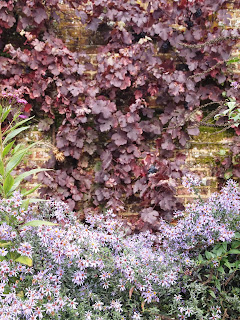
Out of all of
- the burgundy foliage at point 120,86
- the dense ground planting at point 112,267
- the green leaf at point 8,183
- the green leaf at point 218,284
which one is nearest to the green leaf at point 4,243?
the dense ground planting at point 112,267

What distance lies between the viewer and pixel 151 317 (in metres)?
1.66

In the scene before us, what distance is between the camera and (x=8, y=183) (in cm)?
172

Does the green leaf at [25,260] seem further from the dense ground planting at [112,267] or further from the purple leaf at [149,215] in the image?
the purple leaf at [149,215]

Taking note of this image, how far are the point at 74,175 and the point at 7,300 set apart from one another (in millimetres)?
1533

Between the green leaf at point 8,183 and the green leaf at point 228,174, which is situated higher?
the green leaf at point 228,174

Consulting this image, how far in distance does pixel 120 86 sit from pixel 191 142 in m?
0.78

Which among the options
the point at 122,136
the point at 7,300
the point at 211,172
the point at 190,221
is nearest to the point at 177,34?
the point at 122,136

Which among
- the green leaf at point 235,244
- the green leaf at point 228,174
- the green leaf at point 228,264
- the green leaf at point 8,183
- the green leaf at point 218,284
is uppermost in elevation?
the green leaf at point 228,174

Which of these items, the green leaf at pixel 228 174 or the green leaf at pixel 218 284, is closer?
the green leaf at pixel 218 284

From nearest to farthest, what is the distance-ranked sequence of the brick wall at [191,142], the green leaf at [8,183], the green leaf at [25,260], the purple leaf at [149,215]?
the green leaf at [25,260] < the green leaf at [8,183] < the purple leaf at [149,215] < the brick wall at [191,142]

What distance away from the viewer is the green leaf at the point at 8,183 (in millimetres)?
1702

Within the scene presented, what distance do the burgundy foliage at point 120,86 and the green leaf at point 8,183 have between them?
106 centimetres

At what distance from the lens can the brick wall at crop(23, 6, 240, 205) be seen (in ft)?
9.74

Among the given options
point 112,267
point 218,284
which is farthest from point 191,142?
point 112,267
